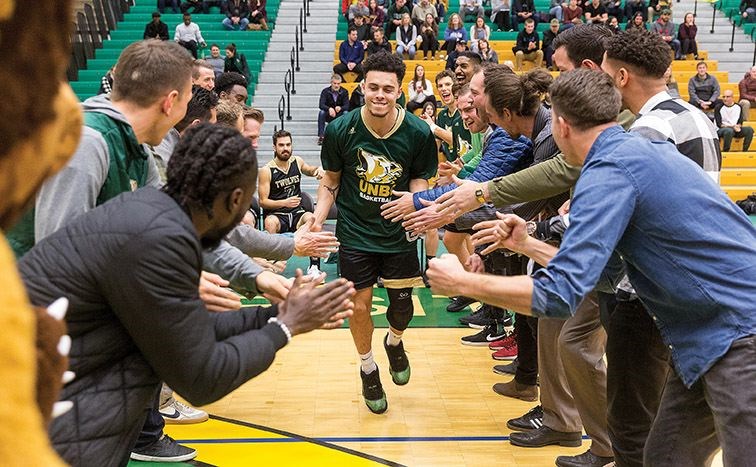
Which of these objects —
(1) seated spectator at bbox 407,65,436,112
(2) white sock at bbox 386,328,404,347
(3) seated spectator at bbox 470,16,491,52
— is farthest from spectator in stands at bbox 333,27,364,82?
(2) white sock at bbox 386,328,404,347

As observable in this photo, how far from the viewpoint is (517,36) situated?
16.8 m

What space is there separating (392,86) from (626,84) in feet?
6.03

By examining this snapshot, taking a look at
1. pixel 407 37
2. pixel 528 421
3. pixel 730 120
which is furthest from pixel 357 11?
pixel 528 421

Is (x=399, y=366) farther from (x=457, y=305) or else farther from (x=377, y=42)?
(x=377, y=42)

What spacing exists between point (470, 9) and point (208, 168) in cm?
1662

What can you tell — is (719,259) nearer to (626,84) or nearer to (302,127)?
(626,84)

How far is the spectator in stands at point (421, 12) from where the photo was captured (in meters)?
16.8

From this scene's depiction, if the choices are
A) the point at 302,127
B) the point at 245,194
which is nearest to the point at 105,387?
the point at 245,194

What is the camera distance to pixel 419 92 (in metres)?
13.4

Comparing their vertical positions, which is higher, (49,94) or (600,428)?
(49,94)

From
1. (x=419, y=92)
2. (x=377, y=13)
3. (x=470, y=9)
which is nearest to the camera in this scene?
(x=419, y=92)

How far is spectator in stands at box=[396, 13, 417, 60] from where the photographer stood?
1628 centimetres

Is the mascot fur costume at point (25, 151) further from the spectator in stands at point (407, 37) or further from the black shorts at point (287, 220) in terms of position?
the spectator in stands at point (407, 37)

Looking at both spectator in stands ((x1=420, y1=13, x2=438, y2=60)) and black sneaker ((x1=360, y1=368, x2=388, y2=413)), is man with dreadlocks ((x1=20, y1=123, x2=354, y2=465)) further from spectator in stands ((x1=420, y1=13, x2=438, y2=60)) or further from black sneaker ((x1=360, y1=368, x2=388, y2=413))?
spectator in stands ((x1=420, y1=13, x2=438, y2=60))
